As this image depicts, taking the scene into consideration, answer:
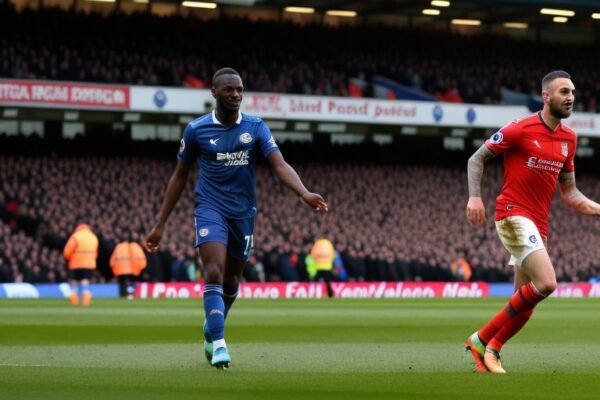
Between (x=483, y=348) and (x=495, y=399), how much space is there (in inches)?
100

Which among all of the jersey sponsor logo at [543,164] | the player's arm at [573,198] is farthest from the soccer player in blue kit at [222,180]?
the player's arm at [573,198]

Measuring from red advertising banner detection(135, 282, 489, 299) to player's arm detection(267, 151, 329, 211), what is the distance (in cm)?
2331

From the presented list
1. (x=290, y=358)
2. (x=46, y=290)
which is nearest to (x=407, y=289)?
(x=46, y=290)

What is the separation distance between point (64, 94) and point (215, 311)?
31742 millimetres

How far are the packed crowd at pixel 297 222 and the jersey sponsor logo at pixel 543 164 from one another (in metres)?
25.5

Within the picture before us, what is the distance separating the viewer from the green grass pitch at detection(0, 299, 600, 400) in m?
8.79

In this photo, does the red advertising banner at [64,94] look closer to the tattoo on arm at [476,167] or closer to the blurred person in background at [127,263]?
the blurred person in background at [127,263]

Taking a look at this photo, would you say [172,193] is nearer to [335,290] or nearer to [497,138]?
[497,138]

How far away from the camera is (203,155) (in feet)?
36.7

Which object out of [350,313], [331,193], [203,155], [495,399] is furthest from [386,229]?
[495,399]

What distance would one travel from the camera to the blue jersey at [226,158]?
11.1m

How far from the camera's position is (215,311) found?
10836mm

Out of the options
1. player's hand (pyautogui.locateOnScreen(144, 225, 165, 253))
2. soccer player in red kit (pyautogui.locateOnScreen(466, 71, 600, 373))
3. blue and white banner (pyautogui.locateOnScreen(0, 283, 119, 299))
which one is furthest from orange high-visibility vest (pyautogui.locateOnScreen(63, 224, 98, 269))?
soccer player in red kit (pyautogui.locateOnScreen(466, 71, 600, 373))

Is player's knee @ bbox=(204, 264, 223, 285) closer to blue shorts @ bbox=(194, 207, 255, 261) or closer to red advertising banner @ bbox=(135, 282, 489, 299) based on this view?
blue shorts @ bbox=(194, 207, 255, 261)
